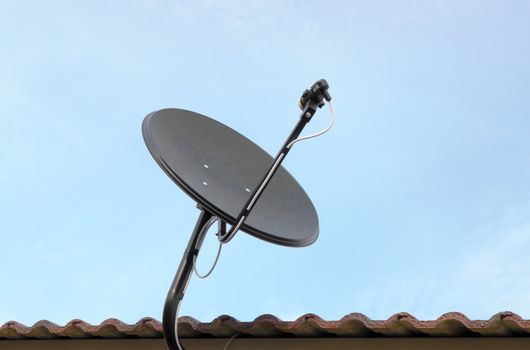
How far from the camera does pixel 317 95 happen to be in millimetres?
2879

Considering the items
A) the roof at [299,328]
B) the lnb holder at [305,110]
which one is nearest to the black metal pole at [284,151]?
the lnb holder at [305,110]

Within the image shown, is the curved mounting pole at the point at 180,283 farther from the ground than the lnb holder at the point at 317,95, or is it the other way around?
the lnb holder at the point at 317,95

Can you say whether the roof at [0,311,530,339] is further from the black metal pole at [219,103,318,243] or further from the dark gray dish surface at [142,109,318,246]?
the black metal pole at [219,103,318,243]

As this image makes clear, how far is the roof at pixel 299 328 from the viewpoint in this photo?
328 cm

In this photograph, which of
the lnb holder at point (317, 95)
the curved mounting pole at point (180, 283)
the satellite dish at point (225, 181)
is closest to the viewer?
the lnb holder at point (317, 95)

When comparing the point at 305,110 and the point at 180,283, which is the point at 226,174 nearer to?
the point at 180,283

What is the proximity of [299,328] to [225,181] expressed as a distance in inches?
30.8

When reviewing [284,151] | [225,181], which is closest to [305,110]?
[284,151]

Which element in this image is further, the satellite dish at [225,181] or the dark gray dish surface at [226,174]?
the dark gray dish surface at [226,174]

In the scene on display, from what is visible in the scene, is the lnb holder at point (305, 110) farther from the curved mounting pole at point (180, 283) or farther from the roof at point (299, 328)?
the roof at point (299, 328)

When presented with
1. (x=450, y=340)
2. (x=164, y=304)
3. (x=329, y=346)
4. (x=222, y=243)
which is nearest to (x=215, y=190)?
(x=222, y=243)

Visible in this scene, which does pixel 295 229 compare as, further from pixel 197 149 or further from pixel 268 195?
pixel 197 149

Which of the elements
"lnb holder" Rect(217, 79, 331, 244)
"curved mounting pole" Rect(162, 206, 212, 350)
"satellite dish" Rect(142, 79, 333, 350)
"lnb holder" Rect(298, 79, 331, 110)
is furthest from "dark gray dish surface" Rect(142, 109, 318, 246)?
"lnb holder" Rect(298, 79, 331, 110)

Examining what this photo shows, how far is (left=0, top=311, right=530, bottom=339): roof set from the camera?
129 inches
